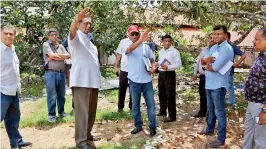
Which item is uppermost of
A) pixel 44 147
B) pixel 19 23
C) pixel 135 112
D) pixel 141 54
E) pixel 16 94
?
pixel 19 23

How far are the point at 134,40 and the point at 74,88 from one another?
127 centimetres

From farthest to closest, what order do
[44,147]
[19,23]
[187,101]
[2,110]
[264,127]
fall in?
[19,23] < [187,101] < [44,147] < [2,110] < [264,127]

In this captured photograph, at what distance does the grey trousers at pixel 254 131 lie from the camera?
12.3 feet

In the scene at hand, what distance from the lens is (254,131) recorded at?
12.7ft

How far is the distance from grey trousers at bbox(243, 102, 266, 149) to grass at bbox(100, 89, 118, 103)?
4989mm

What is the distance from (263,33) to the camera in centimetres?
375

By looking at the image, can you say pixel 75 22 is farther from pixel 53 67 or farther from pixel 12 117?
pixel 53 67

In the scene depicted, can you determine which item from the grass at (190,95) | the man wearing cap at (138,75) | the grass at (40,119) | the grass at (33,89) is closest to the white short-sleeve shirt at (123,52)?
the man wearing cap at (138,75)

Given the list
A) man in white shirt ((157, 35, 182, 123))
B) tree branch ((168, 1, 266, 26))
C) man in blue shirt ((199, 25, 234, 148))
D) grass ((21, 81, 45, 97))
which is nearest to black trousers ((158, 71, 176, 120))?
man in white shirt ((157, 35, 182, 123))

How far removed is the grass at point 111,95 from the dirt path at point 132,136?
2216mm

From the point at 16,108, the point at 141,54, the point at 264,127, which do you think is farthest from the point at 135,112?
the point at 264,127

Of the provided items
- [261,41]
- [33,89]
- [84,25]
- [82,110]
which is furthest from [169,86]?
[33,89]

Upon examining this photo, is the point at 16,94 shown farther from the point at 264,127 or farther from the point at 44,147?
the point at 264,127

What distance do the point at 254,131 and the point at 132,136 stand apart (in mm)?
2165
